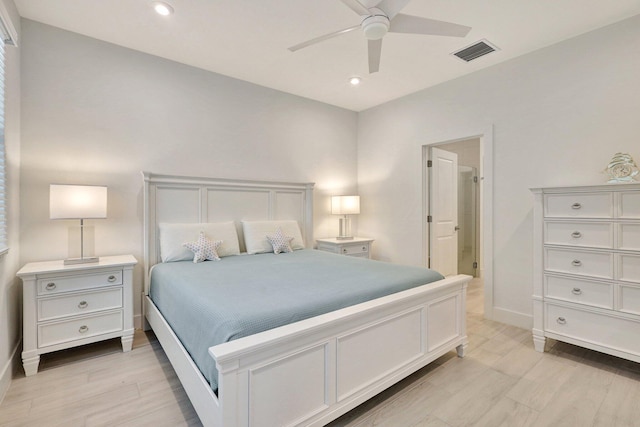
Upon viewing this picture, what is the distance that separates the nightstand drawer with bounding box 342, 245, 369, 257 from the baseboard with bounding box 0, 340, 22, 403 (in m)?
3.10

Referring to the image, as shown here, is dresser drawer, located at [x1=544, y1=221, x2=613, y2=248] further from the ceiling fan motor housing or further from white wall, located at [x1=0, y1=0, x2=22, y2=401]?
white wall, located at [x1=0, y1=0, x2=22, y2=401]

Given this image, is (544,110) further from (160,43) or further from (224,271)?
(160,43)

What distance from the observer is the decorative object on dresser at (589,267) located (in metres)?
2.16

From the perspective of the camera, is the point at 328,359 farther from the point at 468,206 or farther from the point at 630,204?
the point at 468,206

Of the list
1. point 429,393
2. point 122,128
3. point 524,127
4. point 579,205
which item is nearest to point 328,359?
point 429,393

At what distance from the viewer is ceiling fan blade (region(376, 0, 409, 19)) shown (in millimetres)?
1775

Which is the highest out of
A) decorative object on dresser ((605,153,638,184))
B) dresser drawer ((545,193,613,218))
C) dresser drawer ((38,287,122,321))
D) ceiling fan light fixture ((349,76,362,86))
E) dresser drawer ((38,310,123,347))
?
ceiling fan light fixture ((349,76,362,86))

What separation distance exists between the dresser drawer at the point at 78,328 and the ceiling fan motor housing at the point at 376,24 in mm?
2757

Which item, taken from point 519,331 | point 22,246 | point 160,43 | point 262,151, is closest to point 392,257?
point 519,331

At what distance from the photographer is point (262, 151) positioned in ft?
12.5

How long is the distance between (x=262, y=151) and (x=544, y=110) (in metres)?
2.96

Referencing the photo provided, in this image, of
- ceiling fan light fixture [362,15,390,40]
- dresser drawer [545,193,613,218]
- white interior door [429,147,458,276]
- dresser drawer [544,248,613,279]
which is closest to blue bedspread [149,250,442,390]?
dresser drawer [544,248,613,279]

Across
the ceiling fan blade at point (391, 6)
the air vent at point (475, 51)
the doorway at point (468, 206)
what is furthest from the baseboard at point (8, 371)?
the doorway at point (468, 206)

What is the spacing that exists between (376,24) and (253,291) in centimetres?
176
